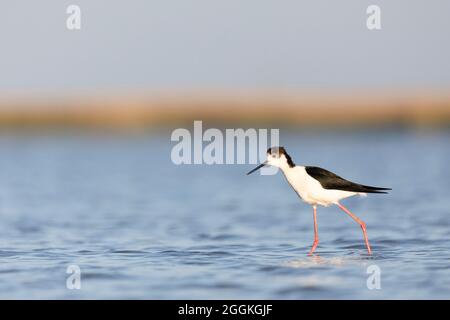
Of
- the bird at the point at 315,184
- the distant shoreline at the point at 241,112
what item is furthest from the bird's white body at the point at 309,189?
the distant shoreline at the point at 241,112

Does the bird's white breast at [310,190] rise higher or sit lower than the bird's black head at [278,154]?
lower

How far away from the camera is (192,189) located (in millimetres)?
25078

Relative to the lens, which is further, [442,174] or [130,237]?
[442,174]

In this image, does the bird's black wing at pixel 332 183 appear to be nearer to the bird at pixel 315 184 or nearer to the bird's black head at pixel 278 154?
the bird at pixel 315 184

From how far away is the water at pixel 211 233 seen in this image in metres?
10.3

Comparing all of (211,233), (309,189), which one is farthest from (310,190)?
(211,233)

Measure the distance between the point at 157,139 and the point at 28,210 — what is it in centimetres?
2823

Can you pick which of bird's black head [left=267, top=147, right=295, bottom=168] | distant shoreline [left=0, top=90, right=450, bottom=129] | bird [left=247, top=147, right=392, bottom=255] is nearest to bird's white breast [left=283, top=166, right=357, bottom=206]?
bird [left=247, top=147, right=392, bottom=255]

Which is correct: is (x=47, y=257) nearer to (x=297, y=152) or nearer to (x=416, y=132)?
(x=297, y=152)

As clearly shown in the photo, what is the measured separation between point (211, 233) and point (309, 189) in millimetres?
3061

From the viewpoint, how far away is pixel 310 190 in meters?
12.8

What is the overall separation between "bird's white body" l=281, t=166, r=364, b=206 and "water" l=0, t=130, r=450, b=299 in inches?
27.5

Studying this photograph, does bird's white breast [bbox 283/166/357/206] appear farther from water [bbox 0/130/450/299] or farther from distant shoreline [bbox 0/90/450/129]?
distant shoreline [bbox 0/90/450/129]
